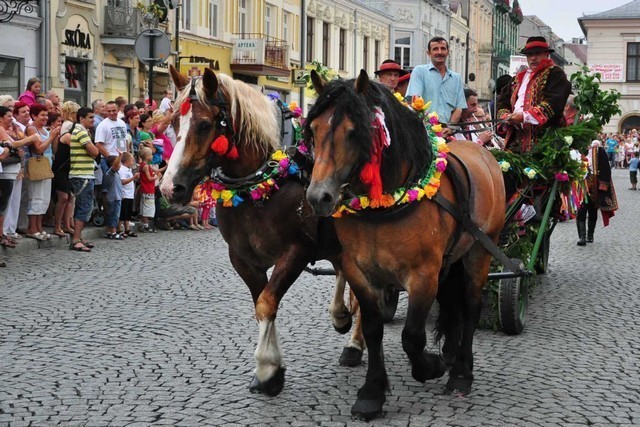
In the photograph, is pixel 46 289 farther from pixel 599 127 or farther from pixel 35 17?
pixel 35 17

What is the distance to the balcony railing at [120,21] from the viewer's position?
88.0 ft

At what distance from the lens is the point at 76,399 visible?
5.70 m

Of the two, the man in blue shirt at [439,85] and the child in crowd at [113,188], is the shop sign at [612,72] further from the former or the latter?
the man in blue shirt at [439,85]

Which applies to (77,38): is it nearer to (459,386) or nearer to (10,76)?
(10,76)

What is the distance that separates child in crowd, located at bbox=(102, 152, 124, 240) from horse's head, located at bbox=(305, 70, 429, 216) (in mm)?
9595

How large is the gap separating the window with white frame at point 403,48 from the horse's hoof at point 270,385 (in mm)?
52019

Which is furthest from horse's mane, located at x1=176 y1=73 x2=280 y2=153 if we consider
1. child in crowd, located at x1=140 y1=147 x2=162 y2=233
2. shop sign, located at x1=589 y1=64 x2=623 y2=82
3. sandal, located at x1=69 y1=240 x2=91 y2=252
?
shop sign, located at x1=589 y1=64 x2=623 y2=82

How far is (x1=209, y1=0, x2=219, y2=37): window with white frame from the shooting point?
111 ft

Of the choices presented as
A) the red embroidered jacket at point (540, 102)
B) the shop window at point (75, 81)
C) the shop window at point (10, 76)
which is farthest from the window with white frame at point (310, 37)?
the red embroidered jacket at point (540, 102)

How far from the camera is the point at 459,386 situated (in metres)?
5.95

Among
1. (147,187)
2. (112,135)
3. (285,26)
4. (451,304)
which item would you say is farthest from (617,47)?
(451,304)

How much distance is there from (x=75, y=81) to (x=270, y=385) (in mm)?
21376

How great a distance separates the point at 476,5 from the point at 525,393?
71.5 metres

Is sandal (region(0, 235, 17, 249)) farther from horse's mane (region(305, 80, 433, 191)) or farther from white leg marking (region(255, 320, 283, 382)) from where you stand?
horse's mane (region(305, 80, 433, 191))
